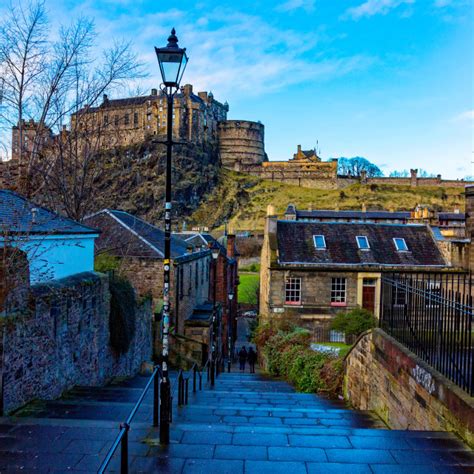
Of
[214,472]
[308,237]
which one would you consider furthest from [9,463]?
[308,237]

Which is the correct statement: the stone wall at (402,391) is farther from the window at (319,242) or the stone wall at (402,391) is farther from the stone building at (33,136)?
the window at (319,242)

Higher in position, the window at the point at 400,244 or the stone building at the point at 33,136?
the stone building at the point at 33,136

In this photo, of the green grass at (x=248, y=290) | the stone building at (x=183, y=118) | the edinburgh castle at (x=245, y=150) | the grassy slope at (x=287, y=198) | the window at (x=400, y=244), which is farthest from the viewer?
the edinburgh castle at (x=245, y=150)

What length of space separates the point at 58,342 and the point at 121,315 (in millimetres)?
4198

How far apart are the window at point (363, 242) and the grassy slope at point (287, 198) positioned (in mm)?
65057

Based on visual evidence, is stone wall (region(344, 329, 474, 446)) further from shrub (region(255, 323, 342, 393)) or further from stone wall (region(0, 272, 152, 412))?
stone wall (region(0, 272, 152, 412))

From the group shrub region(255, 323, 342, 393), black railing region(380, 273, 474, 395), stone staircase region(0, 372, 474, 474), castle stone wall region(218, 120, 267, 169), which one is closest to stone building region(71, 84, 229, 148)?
castle stone wall region(218, 120, 267, 169)

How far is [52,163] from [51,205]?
6.19ft

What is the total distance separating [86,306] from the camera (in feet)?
37.3

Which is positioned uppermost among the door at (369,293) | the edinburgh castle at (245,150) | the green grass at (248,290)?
the edinburgh castle at (245,150)

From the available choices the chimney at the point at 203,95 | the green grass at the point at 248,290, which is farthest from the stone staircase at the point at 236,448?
the chimney at the point at 203,95

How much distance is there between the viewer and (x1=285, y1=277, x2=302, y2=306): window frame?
80.7ft

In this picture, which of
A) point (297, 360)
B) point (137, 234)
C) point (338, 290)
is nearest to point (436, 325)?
point (297, 360)

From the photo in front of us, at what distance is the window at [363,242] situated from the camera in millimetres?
26219
